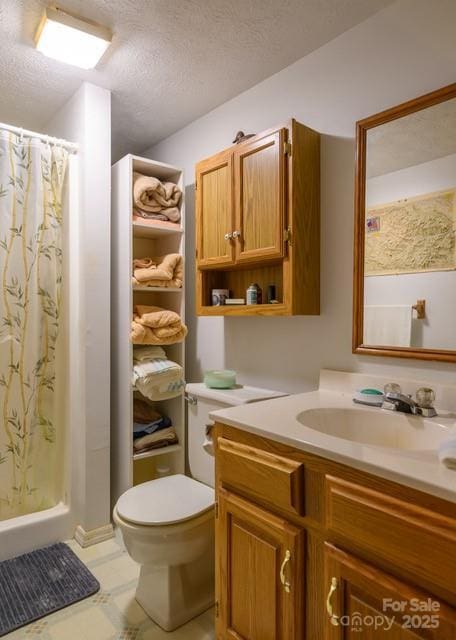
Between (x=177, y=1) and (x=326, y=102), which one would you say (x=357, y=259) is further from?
(x=177, y=1)

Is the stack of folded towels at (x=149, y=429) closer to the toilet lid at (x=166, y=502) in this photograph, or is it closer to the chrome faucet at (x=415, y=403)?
the toilet lid at (x=166, y=502)

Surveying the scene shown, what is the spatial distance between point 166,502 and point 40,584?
0.70m

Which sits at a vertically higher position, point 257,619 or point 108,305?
point 108,305

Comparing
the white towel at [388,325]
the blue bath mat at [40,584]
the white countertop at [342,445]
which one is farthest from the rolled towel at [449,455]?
the blue bath mat at [40,584]

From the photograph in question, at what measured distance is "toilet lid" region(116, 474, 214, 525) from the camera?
143 centimetres

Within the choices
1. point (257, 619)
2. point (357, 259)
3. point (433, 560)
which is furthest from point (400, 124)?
point (257, 619)

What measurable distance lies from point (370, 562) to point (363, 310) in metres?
0.87

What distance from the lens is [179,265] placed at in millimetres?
2195

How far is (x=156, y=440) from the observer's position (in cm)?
214

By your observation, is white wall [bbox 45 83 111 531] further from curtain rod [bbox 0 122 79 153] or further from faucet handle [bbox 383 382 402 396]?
faucet handle [bbox 383 382 402 396]

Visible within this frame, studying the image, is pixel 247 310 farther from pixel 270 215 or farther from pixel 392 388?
pixel 392 388

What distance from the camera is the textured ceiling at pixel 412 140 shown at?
1274 mm

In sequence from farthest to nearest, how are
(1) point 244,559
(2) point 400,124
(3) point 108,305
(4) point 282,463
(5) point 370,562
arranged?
(3) point 108,305 < (2) point 400,124 < (1) point 244,559 < (4) point 282,463 < (5) point 370,562

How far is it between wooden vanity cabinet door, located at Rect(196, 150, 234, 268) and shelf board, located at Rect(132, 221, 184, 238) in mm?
292
